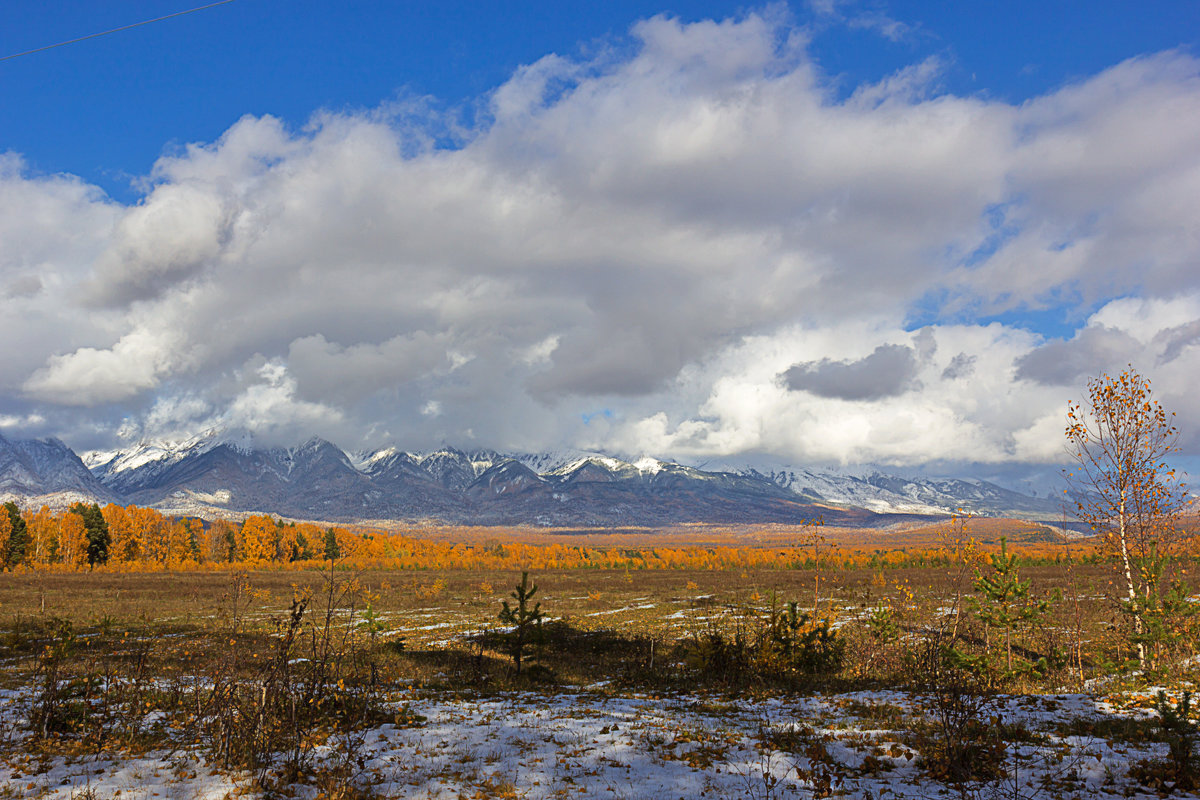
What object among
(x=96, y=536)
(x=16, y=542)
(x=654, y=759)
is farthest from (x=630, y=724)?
(x=96, y=536)

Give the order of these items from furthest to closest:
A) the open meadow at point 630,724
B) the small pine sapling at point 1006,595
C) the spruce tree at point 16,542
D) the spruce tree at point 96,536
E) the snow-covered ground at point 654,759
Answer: the spruce tree at point 96,536
the spruce tree at point 16,542
the small pine sapling at point 1006,595
the open meadow at point 630,724
the snow-covered ground at point 654,759

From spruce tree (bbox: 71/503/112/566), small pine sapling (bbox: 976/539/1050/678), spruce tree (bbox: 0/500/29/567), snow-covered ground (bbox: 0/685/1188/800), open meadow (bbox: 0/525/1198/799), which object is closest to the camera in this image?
snow-covered ground (bbox: 0/685/1188/800)

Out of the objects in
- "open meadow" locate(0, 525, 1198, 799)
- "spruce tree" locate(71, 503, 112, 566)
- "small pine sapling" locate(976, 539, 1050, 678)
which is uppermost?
"small pine sapling" locate(976, 539, 1050, 678)

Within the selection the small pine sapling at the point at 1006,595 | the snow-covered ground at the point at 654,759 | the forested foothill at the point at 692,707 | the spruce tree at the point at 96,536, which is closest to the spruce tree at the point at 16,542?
the spruce tree at the point at 96,536

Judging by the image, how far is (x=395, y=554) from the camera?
193250mm

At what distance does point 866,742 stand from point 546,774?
5600mm

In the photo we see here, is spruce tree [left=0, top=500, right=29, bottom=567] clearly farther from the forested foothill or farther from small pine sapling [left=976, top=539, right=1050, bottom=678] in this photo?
small pine sapling [left=976, top=539, right=1050, bottom=678]

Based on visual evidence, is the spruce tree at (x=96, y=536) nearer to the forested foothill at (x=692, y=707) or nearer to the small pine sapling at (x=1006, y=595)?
the forested foothill at (x=692, y=707)

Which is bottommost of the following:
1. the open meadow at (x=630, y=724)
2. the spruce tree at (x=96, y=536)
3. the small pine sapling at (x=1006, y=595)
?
the spruce tree at (x=96, y=536)

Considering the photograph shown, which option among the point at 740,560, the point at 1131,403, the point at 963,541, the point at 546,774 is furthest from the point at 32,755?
the point at 740,560

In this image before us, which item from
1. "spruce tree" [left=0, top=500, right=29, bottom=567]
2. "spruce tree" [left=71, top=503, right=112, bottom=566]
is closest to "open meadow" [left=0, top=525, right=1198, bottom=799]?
"spruce tree" [left=0, top=500, right=29, bottom=567]

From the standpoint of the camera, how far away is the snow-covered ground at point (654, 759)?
8578mm

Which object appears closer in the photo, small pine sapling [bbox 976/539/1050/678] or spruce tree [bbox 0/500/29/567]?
small pine sapling [bbox 976/539/1050/678]

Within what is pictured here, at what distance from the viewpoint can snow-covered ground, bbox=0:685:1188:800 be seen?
28.1ft
